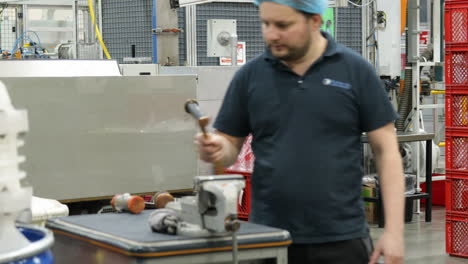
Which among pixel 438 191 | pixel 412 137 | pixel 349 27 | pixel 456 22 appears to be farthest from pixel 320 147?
pixel 438 191

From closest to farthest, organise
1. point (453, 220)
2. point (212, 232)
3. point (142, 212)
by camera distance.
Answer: point (212, 232)
point (142, 212)
point (453, 220)

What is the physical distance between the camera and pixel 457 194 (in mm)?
5590

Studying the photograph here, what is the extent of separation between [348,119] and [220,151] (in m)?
0.37

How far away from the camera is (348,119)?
2.20 m

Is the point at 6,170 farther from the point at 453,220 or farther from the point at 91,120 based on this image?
the point at 453,220

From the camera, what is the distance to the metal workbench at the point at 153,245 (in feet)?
6.40

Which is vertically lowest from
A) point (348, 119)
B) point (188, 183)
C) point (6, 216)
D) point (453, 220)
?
point (453, 220)

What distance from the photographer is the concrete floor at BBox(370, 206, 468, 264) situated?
18.1 feet

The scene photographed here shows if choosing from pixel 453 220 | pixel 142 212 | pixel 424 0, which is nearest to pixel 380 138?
pixel 142 212

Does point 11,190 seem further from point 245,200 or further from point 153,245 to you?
point 245,200

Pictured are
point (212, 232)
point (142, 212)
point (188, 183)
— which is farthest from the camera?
point (188, 183)

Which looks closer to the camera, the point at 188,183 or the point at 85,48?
the point at 188,183

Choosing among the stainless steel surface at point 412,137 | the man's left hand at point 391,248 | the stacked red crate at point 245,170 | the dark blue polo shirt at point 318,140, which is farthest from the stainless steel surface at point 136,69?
the man's left hand at point 391,248

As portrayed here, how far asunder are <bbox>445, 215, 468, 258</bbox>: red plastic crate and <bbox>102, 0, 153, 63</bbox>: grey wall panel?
121 inches
